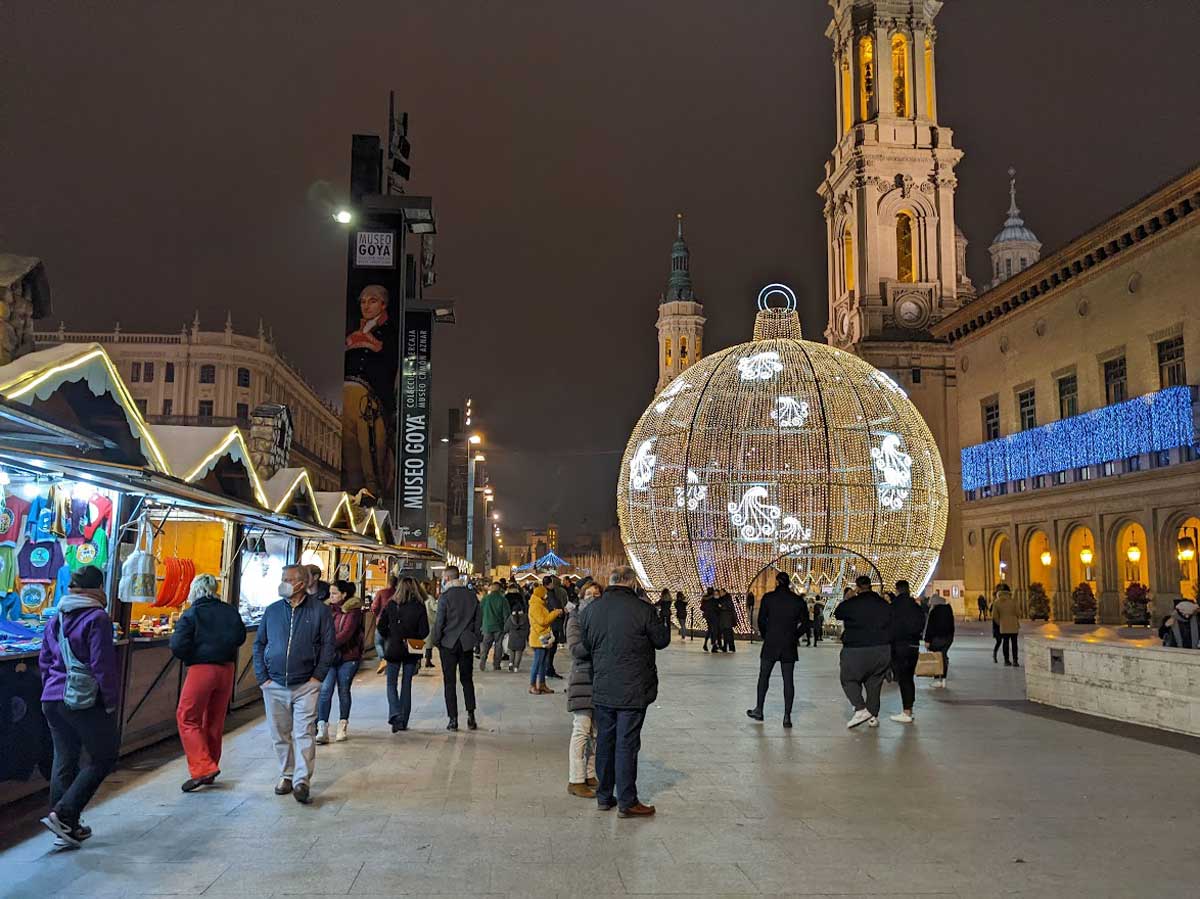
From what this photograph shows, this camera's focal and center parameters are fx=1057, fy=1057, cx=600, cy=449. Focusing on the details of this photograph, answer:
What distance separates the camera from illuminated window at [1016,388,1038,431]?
150 ft

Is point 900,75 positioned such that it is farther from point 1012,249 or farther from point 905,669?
point 905,669

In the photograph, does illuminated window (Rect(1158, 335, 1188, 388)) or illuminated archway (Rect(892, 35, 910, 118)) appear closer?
illuminated window (Rect(1158, 335, 1188, 388))

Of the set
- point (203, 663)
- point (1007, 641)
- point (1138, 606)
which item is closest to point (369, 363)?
point (1007, 641)

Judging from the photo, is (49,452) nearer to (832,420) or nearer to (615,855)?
(615,855)

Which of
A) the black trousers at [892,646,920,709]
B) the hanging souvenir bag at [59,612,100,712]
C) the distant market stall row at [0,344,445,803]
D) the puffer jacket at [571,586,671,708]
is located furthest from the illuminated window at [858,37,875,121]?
the hanging souvenir bag at [59,612,100,712]

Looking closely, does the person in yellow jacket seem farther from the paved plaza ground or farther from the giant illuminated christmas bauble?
the giant illuminated christmas bauble

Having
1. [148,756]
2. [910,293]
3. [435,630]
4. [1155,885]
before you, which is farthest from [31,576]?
[910,293]

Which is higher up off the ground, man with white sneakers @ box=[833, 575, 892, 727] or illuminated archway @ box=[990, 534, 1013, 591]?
illuminated archway @ box=[990, 534, 1013, 591]

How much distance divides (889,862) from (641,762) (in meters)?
3.76

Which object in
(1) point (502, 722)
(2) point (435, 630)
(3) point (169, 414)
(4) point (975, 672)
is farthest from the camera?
(3) point (169, 414)

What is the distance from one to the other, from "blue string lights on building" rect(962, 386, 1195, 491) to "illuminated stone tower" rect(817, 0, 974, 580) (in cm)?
1088

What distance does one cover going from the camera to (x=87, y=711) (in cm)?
632

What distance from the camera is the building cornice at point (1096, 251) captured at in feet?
113

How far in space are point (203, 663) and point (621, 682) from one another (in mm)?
3242
